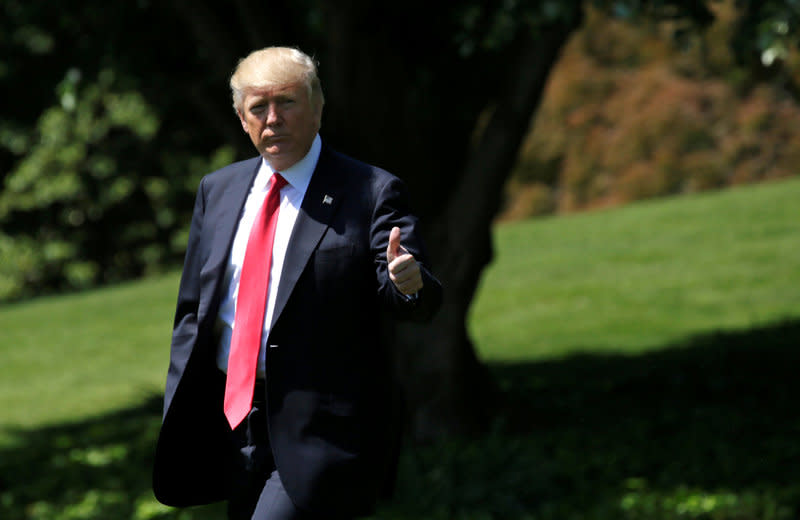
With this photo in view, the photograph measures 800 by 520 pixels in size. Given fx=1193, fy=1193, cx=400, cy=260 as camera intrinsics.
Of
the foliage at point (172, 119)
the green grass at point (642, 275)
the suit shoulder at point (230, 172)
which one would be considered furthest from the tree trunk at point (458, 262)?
the suit shoulder at point (230, 172)

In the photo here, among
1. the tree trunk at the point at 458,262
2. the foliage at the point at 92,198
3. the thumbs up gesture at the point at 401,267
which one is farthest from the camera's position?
the foliage at the point at 92,198

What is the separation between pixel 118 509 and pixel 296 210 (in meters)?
4.18

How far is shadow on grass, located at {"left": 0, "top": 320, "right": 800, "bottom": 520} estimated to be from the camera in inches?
236

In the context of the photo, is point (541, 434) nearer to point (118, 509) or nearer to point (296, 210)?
point (118, 509)

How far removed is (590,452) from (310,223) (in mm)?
4408

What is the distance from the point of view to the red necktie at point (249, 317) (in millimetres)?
3068

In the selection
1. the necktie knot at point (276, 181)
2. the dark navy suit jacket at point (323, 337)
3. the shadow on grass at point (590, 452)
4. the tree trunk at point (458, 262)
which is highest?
the necktie knot at point (276, 181)

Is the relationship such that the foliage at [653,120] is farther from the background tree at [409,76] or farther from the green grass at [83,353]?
the background tree at [409,76]

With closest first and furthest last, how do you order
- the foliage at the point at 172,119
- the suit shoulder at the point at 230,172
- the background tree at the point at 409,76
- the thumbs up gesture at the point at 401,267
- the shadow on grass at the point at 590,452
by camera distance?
the thumbs up gesture at the point at 401,267 → the suit shoulder at the point at 230,172 → the shadow on grass at the point at 590,452 → the background tree at the point at 409,76 → the foliage at the point at 172,119

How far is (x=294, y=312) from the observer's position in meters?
3.05

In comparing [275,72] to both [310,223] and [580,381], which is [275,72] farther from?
[580,381]

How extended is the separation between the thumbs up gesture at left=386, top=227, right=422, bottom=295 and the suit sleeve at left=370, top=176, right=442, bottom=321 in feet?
0.16

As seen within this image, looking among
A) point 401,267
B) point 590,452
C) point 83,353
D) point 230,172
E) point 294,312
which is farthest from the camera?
point 83,353

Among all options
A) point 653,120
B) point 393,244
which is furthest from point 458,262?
point 653,120
